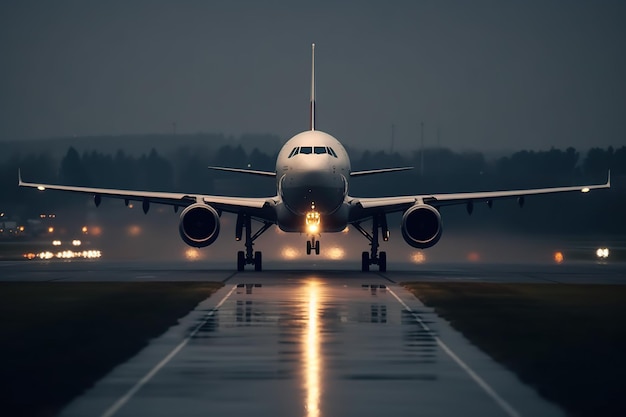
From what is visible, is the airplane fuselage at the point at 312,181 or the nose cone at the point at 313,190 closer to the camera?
the nose cone at the point at 313,190

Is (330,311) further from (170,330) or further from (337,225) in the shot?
(337,225)

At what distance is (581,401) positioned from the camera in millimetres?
19078

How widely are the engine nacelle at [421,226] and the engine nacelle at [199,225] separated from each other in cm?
895

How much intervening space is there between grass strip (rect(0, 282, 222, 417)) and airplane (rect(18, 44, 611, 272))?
10064mm

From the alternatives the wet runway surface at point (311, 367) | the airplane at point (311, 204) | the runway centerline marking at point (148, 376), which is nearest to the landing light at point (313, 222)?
the airplane at point (311, 204)

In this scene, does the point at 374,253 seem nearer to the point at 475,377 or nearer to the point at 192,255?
the point at 192,255

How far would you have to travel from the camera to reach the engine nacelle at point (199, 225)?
61.5 metres

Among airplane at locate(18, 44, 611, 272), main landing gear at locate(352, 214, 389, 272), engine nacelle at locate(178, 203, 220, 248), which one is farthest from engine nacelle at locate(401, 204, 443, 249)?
engine nacelle at locate(178, 203, 220, 248)

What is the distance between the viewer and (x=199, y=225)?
61844 mm

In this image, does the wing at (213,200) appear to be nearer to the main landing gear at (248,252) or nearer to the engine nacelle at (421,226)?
the main landing gear at (248,252)

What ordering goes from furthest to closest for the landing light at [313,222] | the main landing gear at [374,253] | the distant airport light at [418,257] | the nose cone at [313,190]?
the distant airport light at [418,257]
the main landing gear at [374,253]
the landing light at [313,222]
the nose cone at [313,190]

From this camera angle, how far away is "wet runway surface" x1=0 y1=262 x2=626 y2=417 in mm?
18297

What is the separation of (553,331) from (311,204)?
30.0 metres

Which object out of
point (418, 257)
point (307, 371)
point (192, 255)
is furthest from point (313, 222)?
point (307, 371)
